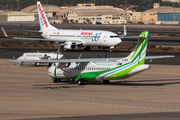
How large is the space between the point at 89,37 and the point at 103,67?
4198cm

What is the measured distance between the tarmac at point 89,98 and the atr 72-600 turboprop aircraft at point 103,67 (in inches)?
43.1

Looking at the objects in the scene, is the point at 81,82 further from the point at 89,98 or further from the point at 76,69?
the point at 89,98

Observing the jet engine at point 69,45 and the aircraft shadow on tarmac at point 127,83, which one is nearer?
the aircraft shadow on tarmac at point 127,83

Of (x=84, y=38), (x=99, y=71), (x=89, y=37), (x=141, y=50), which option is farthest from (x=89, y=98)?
(x=84, y=38)

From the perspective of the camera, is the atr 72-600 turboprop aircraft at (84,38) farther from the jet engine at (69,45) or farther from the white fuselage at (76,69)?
the white fuselage at (76,69)

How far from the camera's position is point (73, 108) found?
87.9ft

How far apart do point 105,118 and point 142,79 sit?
2273cm

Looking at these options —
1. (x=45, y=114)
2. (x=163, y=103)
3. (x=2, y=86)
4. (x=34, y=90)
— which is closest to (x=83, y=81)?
(x=34, y=90)

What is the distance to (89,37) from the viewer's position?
79.6 m

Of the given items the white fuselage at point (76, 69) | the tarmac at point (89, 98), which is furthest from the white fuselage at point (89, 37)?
the white fuselage at point (76, 69)

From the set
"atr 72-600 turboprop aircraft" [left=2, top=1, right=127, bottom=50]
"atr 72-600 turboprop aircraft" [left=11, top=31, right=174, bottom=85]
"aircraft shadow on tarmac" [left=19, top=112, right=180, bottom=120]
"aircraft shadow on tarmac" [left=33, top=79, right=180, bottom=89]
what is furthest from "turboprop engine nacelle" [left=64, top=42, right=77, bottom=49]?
"aircraft shadow on tarmac" [left=19, top=112, right=180, bottom=120]

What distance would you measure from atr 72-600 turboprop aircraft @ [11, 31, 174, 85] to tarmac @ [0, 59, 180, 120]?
1.10 meters

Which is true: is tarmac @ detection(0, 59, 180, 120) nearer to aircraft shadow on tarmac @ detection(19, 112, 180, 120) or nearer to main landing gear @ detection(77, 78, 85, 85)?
aircraft shadow on tarmac @ detection(19, 112, 180, 120)

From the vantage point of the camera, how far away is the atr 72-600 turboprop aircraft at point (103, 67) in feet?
120
